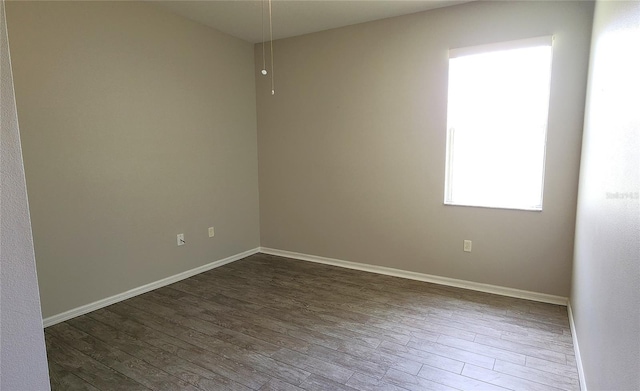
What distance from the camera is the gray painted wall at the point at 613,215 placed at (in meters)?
1.17

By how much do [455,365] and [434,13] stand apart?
311 centimetres

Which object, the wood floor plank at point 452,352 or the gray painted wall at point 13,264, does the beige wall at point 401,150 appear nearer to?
the wood floor plank at point 452,352

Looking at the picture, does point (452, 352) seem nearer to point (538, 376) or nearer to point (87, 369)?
point (538, 376)

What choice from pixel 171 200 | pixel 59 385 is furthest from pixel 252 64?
pixel 59 385

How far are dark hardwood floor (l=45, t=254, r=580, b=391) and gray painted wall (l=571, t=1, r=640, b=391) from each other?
1.42 ft

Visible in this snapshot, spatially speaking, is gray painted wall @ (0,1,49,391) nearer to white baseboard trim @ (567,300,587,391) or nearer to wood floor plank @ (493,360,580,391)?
wood floor plank @ (493,360,580,391)

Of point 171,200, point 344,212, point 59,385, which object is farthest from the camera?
point 344,212

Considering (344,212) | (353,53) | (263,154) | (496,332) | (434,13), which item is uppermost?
(434,13)

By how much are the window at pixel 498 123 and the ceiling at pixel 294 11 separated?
679 mm

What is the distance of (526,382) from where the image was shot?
78.4 inches

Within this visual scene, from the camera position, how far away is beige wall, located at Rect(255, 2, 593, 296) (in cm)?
291

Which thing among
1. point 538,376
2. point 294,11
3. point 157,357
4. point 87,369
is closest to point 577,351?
point 538,376

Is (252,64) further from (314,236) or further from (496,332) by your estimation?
(496,332)

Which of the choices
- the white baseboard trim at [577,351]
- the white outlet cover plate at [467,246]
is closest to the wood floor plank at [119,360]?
the white baseboard trim at [577,351]
